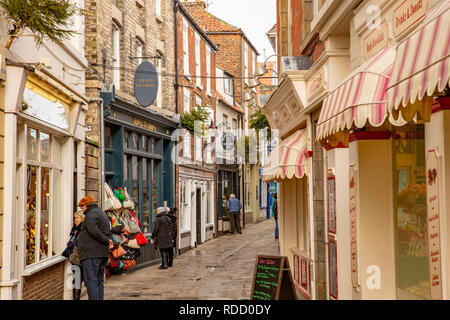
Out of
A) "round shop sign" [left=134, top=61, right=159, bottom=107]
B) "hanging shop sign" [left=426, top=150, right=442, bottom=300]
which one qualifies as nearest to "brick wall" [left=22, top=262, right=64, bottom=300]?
"hanging shop sign" [left=426, top=150, right=442, bottom=300]

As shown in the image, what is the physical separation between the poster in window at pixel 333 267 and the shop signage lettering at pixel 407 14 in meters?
4.01

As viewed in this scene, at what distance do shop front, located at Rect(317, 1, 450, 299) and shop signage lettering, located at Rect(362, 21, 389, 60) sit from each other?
98 millimetres

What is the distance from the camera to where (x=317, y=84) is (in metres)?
10.9

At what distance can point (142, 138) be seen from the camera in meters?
19.2

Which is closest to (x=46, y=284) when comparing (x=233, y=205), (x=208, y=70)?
(x=208, y=70)

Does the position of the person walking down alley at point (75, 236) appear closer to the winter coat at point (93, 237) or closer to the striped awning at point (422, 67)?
the winter coat at point (93, 237)

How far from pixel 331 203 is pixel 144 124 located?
1004cm

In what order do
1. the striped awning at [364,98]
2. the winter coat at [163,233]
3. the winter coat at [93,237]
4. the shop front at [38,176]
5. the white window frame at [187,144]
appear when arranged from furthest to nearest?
the white window frame at [187,144] → the winter coat at [163,233] → the winter coat at [93,237] → the shop front at [38,176] → the striped awning at [364,98]

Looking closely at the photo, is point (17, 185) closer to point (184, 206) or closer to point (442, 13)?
point (442, 13)

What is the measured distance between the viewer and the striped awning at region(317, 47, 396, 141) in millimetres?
5789

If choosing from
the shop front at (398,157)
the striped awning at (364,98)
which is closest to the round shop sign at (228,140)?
the shop front at (398,157)

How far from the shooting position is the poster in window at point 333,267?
385 inches

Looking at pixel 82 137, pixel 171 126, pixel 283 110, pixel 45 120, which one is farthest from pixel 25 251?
pixel 171 126
